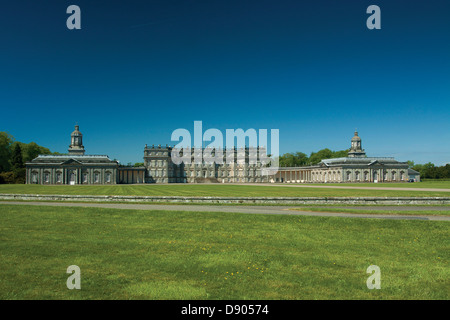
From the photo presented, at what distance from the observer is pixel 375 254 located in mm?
10617

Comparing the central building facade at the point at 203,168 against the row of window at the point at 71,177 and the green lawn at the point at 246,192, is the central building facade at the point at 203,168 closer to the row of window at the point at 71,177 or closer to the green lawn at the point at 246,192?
the row of window at the point at 71,177

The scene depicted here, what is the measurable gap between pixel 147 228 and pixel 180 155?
11054cm

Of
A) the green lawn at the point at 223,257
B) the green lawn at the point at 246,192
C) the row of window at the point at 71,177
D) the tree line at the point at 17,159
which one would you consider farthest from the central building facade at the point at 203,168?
the green lawn at the point at 223,257

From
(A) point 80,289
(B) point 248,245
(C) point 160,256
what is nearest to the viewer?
(A) point 80,289

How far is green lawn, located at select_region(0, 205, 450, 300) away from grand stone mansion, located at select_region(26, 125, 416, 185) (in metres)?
86.1

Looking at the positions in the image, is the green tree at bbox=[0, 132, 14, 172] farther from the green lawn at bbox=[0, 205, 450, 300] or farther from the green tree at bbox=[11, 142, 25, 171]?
the green lawn at bbox=[0, 205, 450, 300]

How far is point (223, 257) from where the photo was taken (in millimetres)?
9961

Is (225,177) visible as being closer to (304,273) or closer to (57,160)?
(57,160)

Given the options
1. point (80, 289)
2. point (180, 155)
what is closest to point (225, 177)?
point (180, 155)

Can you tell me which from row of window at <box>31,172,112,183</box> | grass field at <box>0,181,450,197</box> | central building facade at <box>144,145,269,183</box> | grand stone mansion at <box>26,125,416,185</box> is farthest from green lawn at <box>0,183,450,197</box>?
central building facade at <box>144,145,269,183</box>

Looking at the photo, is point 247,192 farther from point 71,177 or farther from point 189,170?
point 189,170

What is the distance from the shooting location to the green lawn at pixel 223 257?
733 cm

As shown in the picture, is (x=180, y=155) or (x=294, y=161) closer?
(x=180, y=155)
